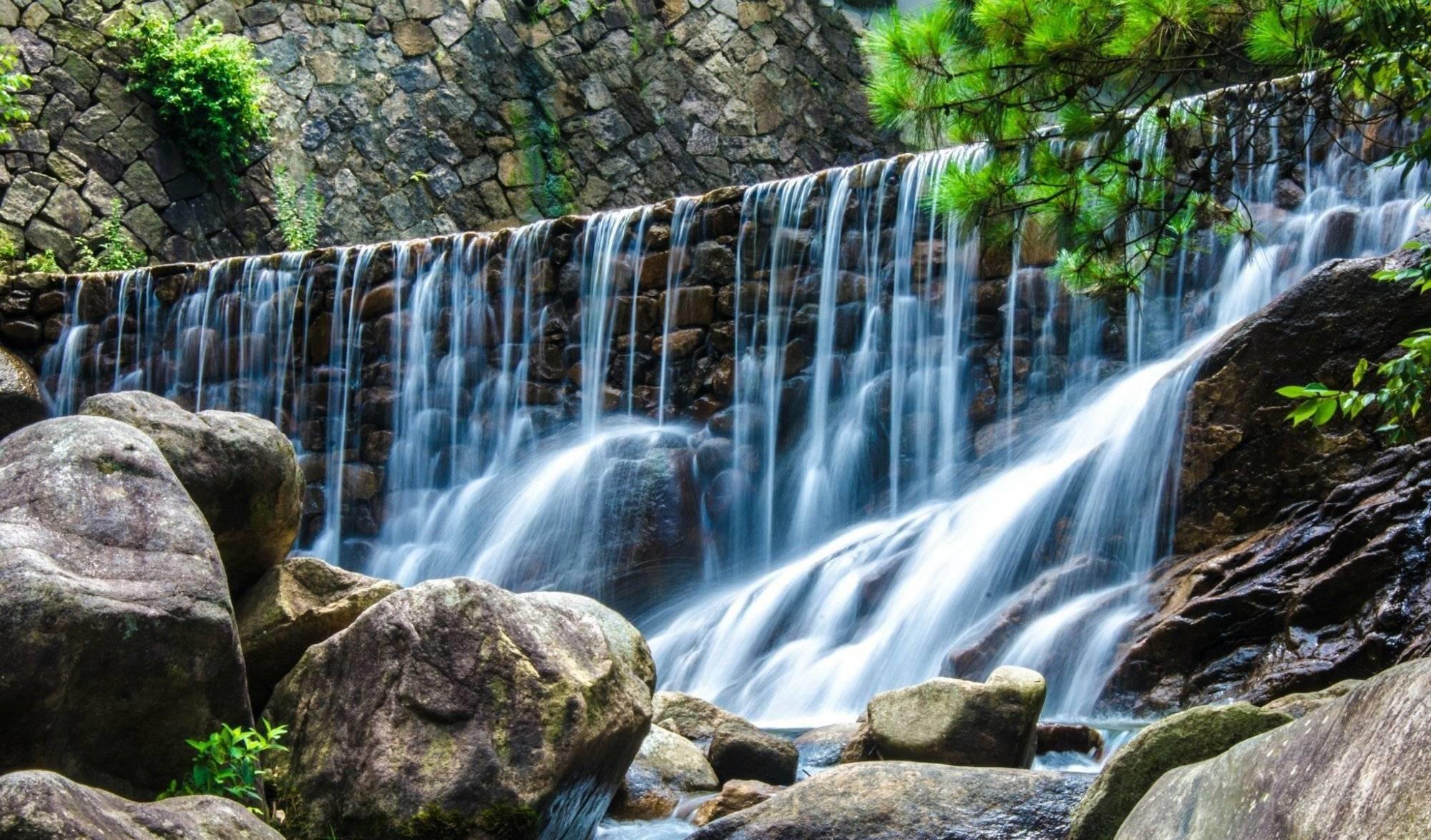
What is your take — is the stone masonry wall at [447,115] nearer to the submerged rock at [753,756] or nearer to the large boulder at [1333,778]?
the submerged rock at [753,756]

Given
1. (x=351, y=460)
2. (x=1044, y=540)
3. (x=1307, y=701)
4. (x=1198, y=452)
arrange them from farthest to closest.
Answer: (x=351, y=460), (x=1044, y=540), (x=1198, y=452), (x=1307, y=701)

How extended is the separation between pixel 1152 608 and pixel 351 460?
770 cm

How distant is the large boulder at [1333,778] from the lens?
2.02m

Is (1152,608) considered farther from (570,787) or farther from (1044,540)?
(570,787)

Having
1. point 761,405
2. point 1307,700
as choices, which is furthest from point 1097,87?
point 761,405

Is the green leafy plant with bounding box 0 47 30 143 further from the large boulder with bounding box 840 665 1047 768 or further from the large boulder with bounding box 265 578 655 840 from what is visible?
the large boulder with bounding box 840 665 1047 768

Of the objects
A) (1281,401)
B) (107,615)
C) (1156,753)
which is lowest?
(1156,753)

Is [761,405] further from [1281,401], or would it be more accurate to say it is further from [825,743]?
[825,743]

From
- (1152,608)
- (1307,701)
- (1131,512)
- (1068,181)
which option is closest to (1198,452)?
(1131,512)

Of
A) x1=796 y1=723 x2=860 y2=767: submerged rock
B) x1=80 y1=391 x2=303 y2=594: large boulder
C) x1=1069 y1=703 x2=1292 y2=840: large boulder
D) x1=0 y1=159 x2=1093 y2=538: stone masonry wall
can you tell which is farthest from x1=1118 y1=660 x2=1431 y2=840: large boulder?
x1=0 y1=159 x2=1093 y2=538: stone masonry wall

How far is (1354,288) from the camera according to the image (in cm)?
622

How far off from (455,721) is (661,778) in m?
1.44

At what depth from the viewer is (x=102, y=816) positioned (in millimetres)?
2684

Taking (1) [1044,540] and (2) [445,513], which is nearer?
(1) [1044,540]
